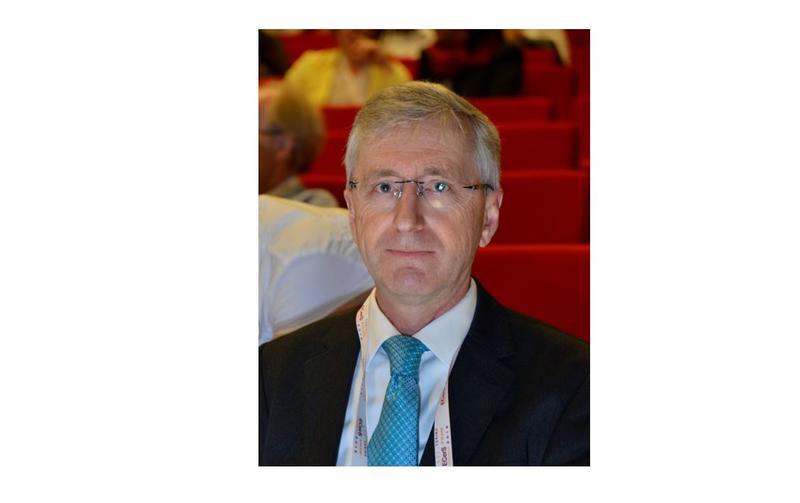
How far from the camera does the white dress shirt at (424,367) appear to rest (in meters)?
1.64

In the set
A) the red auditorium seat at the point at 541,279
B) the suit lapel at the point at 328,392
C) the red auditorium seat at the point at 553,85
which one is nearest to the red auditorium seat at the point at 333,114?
the red auditorium seat at the point at 541,279

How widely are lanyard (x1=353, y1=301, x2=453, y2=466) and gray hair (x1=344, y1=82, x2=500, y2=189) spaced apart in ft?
1.12

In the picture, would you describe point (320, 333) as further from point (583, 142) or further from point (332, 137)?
point (583, 142)

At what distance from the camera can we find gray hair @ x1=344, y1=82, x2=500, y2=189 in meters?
1.61

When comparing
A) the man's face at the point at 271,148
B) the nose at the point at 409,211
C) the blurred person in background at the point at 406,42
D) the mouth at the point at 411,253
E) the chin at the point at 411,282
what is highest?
the blurred person in background at the point at 406,42

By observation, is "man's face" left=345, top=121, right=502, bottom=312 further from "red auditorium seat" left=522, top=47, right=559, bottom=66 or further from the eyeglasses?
"red auditorium seat" left=522, top=47, right=559, bottom=66

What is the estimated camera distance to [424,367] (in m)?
1.66

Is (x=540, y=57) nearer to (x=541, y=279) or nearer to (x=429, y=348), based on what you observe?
(x=541, y=279)

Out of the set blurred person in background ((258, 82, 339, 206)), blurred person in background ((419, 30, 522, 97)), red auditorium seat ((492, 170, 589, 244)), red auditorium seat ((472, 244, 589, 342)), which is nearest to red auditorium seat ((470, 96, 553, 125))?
blurred person in background ((419, 30, 522, 97))

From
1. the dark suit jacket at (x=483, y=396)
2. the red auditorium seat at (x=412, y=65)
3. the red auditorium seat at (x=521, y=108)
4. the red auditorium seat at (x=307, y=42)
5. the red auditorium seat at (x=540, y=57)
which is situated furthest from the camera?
the red auditorium seat at (x=307, y=42)

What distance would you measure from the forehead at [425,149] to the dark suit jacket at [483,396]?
Result: 243 mm

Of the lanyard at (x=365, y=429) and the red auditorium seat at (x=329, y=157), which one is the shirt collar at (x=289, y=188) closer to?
the red auditorium seat at (x=329, y=157)

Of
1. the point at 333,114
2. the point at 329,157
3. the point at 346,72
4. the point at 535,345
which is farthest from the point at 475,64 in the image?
the point at 535,345
